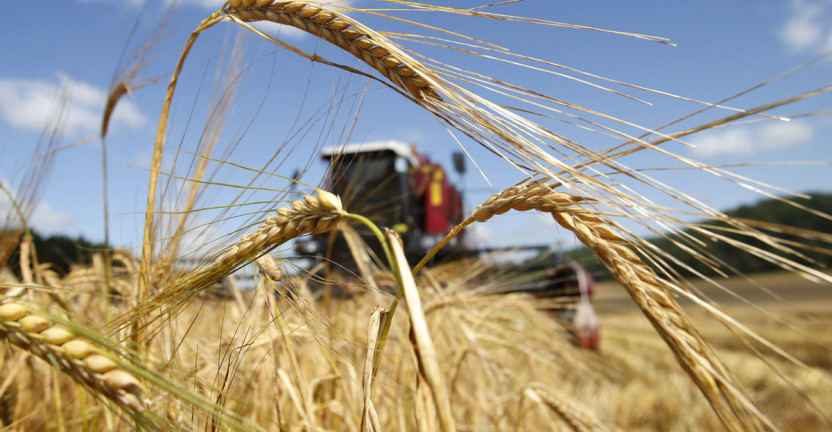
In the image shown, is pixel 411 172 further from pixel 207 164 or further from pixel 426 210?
pixel 207 164

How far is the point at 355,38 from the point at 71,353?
469 millimetres

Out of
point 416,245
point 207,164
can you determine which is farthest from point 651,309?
point 416,245

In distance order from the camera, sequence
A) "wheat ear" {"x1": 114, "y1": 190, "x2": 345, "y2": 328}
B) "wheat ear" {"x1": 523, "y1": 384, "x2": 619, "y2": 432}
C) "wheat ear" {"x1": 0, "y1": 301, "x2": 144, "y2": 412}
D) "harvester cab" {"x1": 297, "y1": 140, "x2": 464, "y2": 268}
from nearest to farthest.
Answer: "wheat ear" {"x1": 0, "y1": 301, "x2": 144, "y2": 412}, "wheat ear" {"x1": 114, "y1": 190, "x2": 345, "y2": 328}, "wheat ear" {"x1": 523, "y1": 384, "x2": 619, "y2": 432}, "harvester cab" {"x1": 297, "y1": 140, "x2": 464, "y2": 268}

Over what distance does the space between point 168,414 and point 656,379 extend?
3.92 meters

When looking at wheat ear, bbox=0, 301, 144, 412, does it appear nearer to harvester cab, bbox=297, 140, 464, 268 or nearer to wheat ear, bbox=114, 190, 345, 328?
wheat ear, bbox=114, 190, 345, 328

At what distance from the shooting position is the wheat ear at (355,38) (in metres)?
0.58

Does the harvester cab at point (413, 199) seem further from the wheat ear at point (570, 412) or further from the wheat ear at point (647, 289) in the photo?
the wheat ear at point (647, 289)

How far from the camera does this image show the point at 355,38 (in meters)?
0.62

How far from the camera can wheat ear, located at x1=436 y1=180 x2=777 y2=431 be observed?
444 mm

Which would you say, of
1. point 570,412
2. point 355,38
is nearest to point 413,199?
point 570,412

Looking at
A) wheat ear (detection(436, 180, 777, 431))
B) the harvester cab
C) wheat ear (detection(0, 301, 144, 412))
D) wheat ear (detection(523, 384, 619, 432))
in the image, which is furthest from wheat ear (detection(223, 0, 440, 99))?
the harvester cab

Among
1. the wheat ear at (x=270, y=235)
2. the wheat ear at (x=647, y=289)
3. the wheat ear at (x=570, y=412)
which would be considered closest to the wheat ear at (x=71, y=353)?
the wheat ear at (x=270, y=235)

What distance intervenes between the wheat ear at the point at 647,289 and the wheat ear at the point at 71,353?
33cm

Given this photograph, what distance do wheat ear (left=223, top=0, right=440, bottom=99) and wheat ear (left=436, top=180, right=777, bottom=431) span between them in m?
0.17
